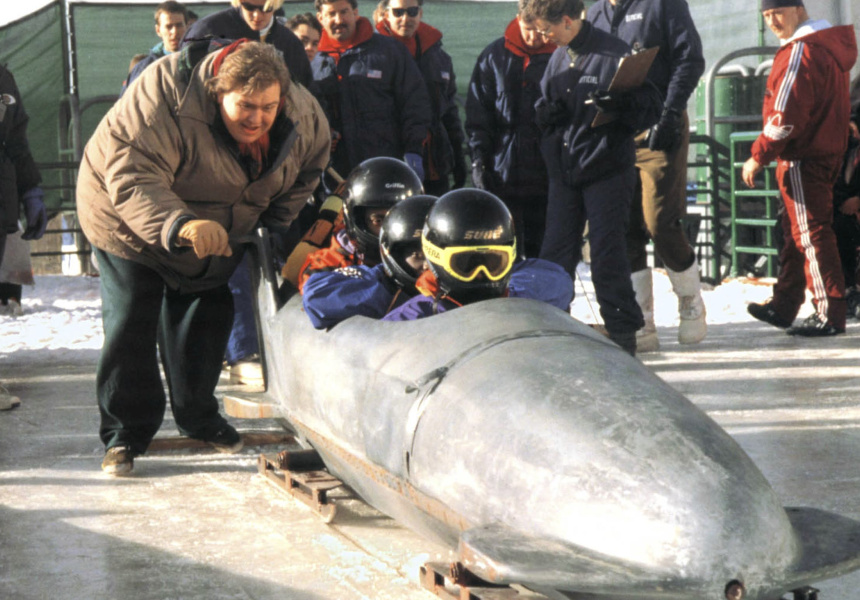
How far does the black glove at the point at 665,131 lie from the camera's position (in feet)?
21.4

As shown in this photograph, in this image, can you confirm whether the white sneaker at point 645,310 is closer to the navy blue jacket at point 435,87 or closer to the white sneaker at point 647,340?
the white sneaker at point 647,340

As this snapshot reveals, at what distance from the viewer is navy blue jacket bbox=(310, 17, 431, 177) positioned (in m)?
6.48

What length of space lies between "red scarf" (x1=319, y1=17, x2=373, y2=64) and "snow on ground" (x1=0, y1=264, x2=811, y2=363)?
5.94 feet

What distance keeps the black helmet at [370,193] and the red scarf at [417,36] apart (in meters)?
2.75

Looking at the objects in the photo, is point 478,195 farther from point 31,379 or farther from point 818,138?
point 818,138

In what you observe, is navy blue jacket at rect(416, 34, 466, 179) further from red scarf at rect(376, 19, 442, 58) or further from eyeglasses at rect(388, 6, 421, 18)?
eyeglasses at rect(388, 6, 421, 18)

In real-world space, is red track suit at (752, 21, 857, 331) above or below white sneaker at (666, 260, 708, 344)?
above

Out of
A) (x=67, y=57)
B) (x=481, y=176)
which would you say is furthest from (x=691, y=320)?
(x=67, y=57)

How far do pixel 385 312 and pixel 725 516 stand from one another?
1625 millimetres

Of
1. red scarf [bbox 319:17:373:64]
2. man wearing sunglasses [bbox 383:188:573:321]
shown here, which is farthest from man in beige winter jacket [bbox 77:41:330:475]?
red scarf [bbox 319:17:373:64]

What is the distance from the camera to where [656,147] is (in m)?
6.60

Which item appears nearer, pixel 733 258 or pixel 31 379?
pixel 31 379

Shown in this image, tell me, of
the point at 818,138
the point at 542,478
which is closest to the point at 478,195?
the point at 542,478

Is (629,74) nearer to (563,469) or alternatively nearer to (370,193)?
(370,193)
